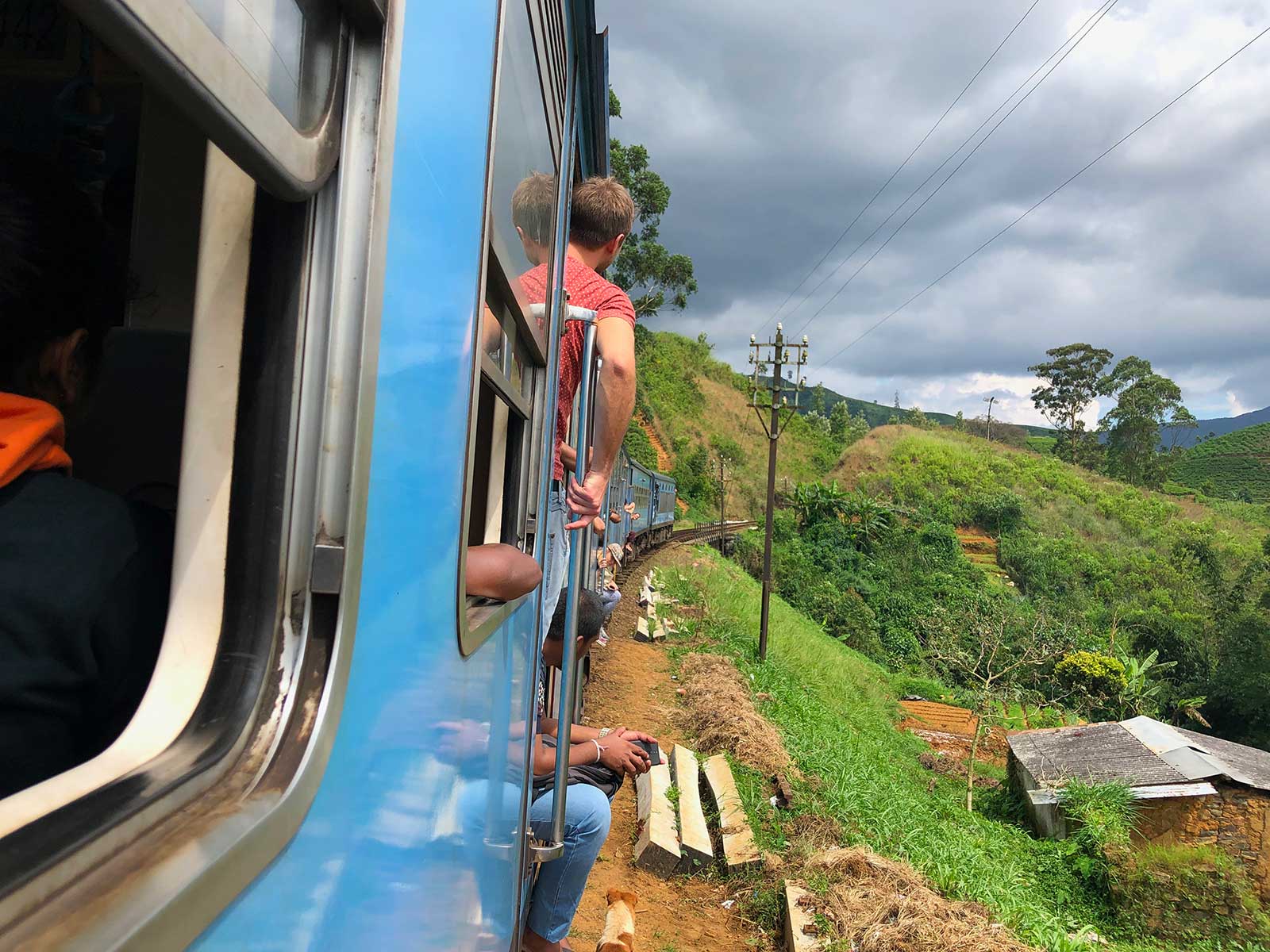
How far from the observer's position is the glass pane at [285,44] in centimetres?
64

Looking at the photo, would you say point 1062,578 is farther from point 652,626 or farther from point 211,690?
point 211,690

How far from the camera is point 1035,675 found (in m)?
24.7

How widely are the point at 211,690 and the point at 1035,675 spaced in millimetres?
27137

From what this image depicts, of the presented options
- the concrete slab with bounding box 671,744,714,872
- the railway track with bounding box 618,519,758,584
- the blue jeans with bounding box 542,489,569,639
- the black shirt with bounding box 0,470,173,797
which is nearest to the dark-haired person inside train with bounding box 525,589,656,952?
the blue jeans with bounding box 542,489,569,639

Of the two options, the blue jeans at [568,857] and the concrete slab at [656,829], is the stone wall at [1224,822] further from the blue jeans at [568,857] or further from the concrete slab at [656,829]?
the blue jeans at [568,857]

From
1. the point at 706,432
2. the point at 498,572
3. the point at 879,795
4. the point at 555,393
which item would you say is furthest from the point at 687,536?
the point at 706,432

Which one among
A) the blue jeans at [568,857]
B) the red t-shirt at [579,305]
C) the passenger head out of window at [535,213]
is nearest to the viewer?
the passenger head out of window at [535,213]

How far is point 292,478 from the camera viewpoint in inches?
31.0

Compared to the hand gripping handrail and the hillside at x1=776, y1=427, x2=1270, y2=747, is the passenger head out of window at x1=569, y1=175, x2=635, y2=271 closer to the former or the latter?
the hand gripping handrail

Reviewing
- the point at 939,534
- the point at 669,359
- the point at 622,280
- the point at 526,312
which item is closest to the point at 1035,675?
the point at 939,534

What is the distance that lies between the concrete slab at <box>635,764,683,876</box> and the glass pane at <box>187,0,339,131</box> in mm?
4981

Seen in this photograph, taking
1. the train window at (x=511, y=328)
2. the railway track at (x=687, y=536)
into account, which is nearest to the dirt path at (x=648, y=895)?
the train window at (x=511, y=328)

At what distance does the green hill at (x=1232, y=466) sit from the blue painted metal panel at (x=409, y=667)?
9621 cm

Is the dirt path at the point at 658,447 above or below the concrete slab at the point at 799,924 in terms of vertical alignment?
above
